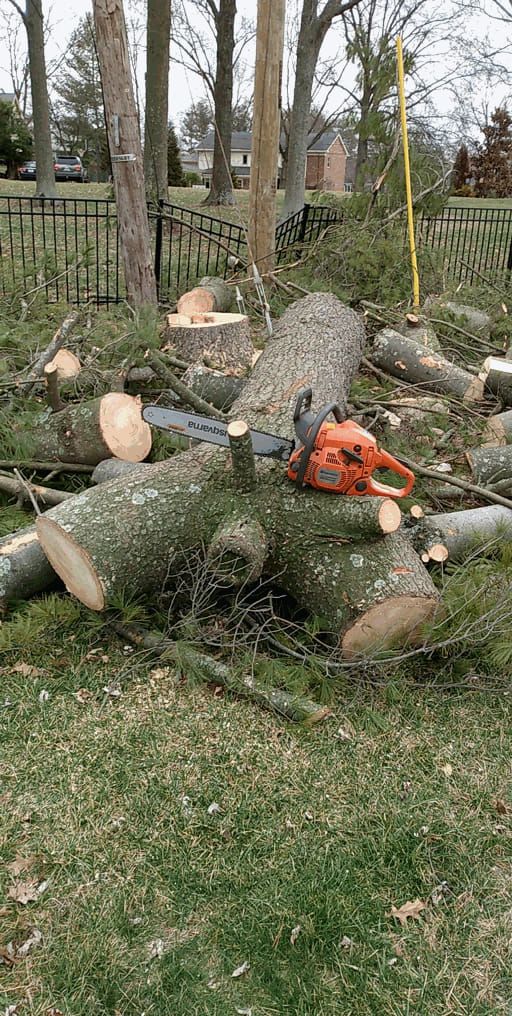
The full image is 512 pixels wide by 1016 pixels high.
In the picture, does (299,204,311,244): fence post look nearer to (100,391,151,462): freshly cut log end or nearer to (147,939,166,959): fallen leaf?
(100,391,151,462): freshly cut log end

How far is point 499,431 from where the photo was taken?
4777 millimetres

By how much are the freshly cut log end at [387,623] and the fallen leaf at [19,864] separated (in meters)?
1.45

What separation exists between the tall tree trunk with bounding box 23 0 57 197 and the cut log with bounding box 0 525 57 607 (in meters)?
13.7

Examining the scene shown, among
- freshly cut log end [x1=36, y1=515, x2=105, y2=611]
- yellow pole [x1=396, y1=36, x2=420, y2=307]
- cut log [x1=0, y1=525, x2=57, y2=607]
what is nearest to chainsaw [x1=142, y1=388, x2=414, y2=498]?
freshly cut log end [x1=36, y1=515, x2=105, y2=611]

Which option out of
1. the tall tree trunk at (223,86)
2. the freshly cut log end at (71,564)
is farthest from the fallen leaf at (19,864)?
the tall tree trunk at (223,86)

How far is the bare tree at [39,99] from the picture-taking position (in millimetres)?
14945

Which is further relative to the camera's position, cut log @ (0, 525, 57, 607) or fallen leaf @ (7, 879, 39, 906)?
cut log @ (0, 525, 57, 607)

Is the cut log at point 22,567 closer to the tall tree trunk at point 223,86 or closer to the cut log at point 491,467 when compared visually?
the cut log at point 491,467

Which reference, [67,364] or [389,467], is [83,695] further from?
[67,364]

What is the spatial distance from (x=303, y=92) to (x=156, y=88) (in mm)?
5380

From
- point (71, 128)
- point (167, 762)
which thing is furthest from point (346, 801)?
point (71, 128)

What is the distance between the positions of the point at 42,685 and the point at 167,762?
2.23 ft

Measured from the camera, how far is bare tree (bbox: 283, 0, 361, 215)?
49.5 ft

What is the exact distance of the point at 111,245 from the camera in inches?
450
